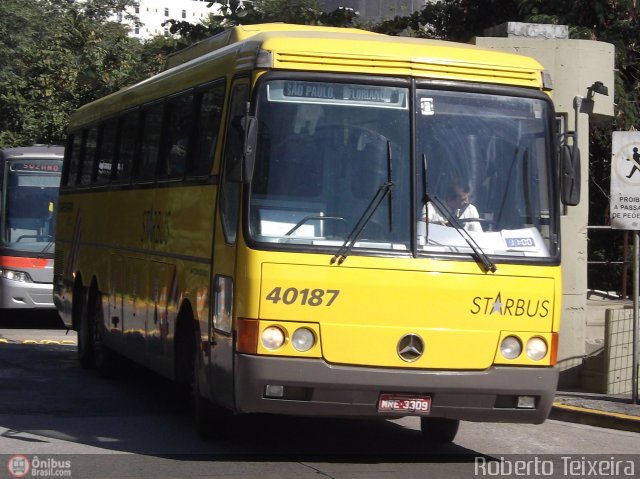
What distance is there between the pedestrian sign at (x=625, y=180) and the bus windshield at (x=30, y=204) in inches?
497

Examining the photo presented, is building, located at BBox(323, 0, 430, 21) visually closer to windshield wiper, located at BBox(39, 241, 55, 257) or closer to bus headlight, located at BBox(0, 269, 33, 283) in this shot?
windshield wiper, located at BBox(39, 241, 55, 257)

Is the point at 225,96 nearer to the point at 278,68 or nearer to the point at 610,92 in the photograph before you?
the point at 278,68

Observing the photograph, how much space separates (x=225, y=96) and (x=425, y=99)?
171cm

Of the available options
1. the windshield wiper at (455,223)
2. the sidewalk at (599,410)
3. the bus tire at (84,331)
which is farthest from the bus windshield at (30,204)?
the windshield wiper at (455,223)

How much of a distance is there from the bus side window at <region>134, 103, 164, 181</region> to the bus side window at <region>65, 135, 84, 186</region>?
406 centimetres

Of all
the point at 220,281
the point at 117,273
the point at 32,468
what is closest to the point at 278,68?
the point at 220,281

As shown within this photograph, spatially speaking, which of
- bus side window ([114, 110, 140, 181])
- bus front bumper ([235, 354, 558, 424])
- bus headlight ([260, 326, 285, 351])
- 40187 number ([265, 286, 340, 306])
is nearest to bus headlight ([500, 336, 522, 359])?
bus front bumper ([235, 354, 558, 424])

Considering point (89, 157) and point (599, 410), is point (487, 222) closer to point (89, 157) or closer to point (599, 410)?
point (599, 410)

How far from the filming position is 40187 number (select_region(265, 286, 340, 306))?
27.6 ft

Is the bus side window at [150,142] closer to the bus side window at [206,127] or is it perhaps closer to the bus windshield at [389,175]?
the bus side window at [206,127]

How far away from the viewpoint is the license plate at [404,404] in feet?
28.0

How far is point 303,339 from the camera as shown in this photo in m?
8.45

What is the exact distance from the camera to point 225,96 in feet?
31.3

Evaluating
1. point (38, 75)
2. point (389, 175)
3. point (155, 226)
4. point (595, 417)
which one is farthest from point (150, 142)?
point (38, 75)
